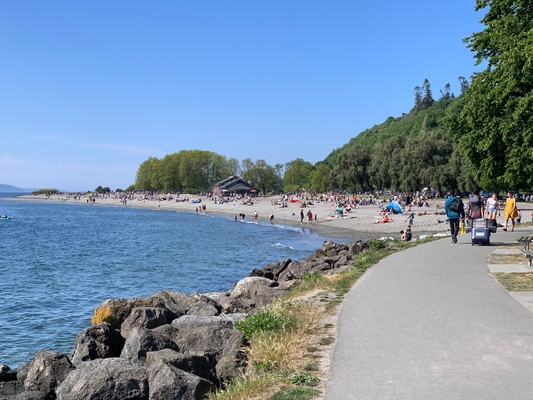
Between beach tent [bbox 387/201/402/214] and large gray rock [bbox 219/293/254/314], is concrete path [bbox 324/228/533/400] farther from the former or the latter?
beach tent [bbox 387/201/402/214]

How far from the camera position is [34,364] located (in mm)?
7980

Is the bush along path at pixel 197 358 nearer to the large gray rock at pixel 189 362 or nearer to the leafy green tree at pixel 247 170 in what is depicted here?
the large gray rock at pixel 189 362

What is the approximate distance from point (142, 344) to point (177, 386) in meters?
2.25

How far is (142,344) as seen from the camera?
316 inches

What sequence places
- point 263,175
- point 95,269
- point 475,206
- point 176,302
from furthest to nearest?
point 263,175 < point 95,269 < point 475,206 < point 176,302

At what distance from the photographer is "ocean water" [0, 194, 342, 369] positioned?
15234 mm

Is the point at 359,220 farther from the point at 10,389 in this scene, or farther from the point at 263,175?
the point at 263,175

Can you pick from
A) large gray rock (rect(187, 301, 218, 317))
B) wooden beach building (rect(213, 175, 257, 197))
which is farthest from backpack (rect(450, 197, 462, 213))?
wooden beach building (rect(213, 175, 257, 197))

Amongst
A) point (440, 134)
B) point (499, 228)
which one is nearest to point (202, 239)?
point (499, 228)

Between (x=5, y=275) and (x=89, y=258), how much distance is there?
6.78 meters

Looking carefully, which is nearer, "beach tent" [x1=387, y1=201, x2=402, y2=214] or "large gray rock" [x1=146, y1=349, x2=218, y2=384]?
"large gray rock" [x1=146, y1=349, x2=218, y2=384]

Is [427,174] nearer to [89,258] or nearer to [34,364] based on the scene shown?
[89,258]

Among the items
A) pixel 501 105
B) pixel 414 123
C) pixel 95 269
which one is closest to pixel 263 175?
pixel 414 123

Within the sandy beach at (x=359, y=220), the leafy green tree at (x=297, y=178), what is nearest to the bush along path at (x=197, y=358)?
the sandy beach at (x=359, y=220)
